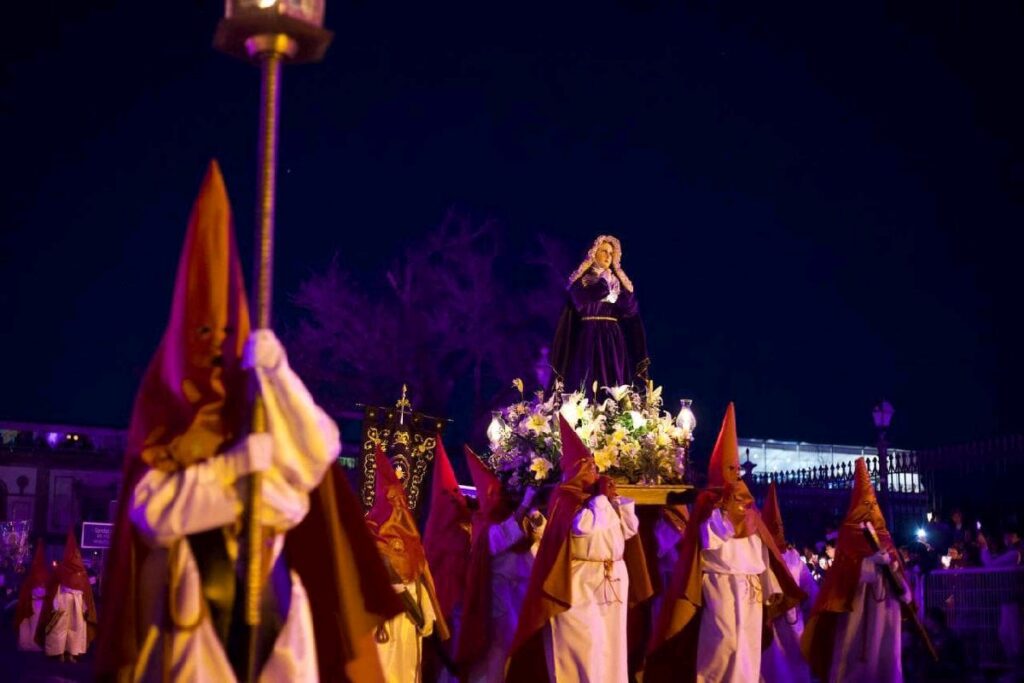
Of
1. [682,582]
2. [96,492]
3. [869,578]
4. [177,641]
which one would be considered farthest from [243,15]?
[96,492]

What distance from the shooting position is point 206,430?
4.61 metres

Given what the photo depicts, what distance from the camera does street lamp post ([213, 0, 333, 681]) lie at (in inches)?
174

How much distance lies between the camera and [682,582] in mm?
10586

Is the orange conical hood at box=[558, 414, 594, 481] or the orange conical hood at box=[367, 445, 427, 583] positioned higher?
the orange conical hood at box=[558, 414, 594, 481]

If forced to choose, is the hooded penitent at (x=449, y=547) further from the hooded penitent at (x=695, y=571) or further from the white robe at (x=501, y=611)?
the hooded penitent at (x=695, y=571)

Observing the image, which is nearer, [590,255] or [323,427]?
[323,427]

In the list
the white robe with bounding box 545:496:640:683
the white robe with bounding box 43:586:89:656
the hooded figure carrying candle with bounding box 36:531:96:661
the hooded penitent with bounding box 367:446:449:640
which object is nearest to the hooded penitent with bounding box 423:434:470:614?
the hooded penitent with bounding box 367:446:449:640

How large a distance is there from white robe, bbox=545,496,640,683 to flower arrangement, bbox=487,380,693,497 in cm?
76

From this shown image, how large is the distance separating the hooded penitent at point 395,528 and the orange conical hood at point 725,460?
106 inches

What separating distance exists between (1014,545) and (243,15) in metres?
13.3

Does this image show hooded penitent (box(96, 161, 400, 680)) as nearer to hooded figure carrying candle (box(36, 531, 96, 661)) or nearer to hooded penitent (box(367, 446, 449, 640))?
hooded penitent (box(367, 446, 449, 640))

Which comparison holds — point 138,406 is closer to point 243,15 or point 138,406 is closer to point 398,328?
point 243,15

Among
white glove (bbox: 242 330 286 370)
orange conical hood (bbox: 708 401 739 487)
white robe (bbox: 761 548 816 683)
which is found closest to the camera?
white glove (bbox: 242 330 286 370)

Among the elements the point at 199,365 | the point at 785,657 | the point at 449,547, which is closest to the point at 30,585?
the point at 449,547
